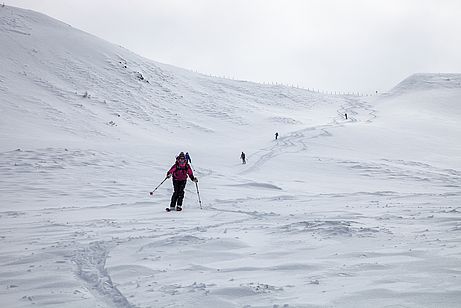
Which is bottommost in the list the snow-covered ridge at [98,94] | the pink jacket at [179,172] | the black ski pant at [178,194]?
the black ski pant at [178,194]

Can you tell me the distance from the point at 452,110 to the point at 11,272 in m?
65.7

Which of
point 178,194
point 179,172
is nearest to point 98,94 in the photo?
point 179,172

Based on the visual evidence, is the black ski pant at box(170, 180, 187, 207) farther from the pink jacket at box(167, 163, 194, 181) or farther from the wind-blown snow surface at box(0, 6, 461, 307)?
the wind-blown snow surface at box(0, 6, 461, 307)

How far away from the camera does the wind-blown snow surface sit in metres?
4.38

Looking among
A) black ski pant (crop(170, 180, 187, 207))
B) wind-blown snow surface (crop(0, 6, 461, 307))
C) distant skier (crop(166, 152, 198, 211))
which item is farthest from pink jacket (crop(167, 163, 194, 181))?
wind-blown snow surface (crop(0, 6, 461, 307))

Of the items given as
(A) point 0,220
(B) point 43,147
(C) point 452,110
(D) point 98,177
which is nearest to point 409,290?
(A) point 0,220

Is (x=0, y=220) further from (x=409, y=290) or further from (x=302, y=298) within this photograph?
(x=409, y=290)

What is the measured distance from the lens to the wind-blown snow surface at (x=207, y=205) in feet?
14.4

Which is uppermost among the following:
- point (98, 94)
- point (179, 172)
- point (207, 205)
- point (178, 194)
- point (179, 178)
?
point (98, 94)

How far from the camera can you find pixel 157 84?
164ft

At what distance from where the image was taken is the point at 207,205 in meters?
11.9

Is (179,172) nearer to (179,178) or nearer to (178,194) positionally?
(179,178)

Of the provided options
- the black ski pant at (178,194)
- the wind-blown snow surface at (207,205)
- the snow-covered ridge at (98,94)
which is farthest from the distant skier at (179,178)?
the snow-covered ridge at (98,94)

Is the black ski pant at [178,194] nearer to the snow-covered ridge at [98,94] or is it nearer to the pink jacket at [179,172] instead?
the pink jacket at [179,172]
